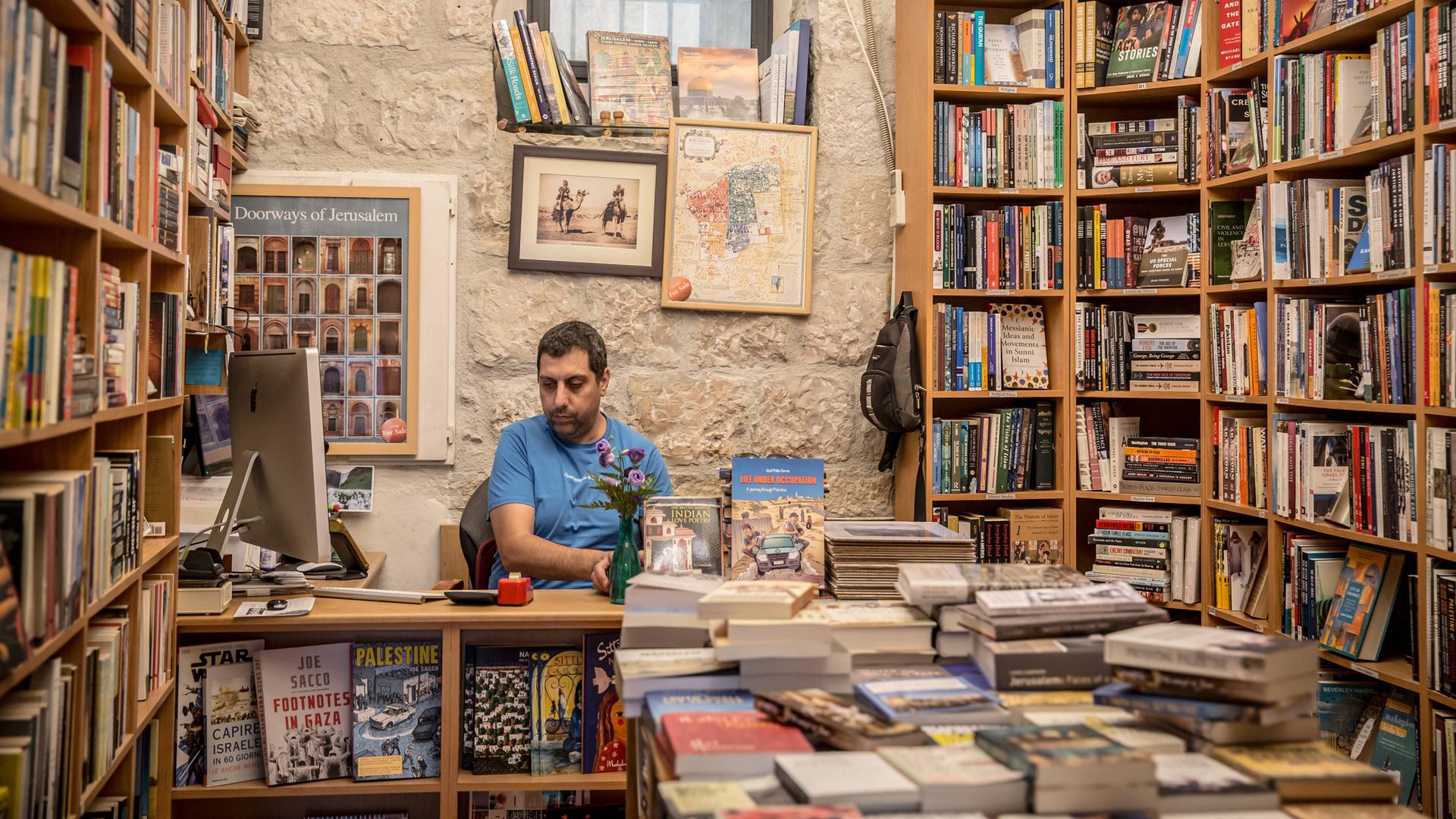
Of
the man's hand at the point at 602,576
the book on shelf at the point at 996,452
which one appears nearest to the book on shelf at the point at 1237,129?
the book on shelf at the point at 996,452

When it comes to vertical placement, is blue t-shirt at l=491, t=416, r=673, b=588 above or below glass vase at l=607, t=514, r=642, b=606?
above

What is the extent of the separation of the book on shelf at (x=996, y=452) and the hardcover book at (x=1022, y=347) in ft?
0.31

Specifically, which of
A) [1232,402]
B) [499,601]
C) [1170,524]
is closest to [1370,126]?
[1232,402]

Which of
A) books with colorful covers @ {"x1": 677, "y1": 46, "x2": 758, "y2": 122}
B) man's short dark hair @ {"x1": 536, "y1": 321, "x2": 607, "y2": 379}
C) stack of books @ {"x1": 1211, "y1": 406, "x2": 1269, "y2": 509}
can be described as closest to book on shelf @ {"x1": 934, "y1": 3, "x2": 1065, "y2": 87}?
books with colorful covers @ {"x1": 677, "y1": 46, "x2": 758, "y2": 122}

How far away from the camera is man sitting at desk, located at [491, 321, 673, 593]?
9.18 ft

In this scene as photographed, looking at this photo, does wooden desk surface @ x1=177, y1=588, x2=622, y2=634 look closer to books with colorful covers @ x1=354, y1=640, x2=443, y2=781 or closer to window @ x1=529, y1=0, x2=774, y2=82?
books with colorful covers @ x1=354, y1=640, x2=443, y2=781

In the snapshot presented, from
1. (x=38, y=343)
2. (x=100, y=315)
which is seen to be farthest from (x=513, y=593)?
(x=38, y=343)

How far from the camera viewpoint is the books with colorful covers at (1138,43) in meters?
3.23

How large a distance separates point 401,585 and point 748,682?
2.08m

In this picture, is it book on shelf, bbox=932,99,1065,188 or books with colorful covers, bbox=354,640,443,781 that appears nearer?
books with colorful covers, bbox=354,640,443,781

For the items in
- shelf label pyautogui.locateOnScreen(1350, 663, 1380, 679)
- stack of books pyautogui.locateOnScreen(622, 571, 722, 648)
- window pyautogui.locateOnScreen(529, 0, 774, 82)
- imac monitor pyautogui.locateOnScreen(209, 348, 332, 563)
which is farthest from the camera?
window pyautogui.locateOnScreen(529, 0, 774, 82)

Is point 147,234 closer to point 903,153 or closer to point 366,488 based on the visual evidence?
point 366,488

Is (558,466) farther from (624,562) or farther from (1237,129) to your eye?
(1237,129)

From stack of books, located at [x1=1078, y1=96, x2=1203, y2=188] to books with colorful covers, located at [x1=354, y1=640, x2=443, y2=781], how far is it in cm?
242
